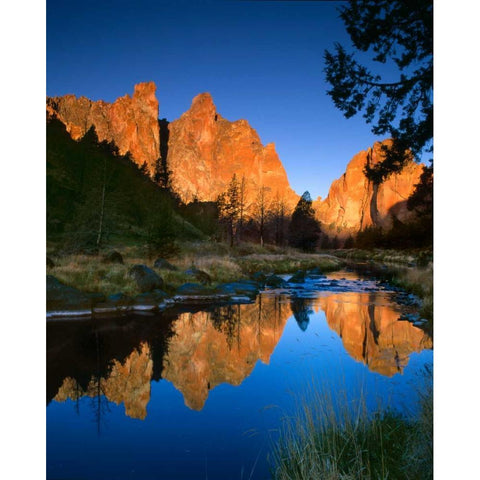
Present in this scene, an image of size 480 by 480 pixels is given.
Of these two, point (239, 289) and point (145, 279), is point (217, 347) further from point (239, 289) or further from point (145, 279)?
point (239, 289)

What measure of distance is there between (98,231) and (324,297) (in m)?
12.5

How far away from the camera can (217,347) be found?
719 centimetres

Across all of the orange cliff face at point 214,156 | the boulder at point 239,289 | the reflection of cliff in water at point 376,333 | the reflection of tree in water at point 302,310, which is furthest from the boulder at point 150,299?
the orange cliff face at point 214,156

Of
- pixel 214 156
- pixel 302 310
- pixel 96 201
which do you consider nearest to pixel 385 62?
pixel 302 310

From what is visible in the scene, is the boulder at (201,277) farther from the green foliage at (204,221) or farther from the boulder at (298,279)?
the green foliage at (204,221)

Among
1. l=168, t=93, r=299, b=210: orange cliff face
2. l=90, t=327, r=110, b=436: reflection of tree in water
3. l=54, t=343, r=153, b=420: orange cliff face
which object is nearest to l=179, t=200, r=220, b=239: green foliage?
l=54, t=343, r=153, b=420: orange cliff face

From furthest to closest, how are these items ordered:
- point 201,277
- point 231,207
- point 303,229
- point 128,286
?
point 231,207 → point 303,229 → point 201,277 → point 128,286

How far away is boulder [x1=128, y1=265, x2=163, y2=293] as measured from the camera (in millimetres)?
11617

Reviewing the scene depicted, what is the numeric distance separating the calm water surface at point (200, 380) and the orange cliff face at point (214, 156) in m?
89.1

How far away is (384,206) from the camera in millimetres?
75000

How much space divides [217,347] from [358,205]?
9291cm

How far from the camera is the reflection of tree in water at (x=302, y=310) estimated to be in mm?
9367
